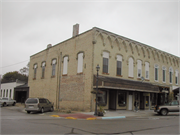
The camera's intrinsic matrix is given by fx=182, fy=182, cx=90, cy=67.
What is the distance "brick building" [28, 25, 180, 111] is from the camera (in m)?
20.8

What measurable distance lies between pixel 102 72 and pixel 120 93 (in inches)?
152

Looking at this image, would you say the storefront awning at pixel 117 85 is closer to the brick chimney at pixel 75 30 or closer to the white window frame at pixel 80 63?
the white window frame at pixel 80 63

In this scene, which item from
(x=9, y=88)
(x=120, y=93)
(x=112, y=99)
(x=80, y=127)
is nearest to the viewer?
(x=80, y=127)

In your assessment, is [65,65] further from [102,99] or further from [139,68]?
[139,68]

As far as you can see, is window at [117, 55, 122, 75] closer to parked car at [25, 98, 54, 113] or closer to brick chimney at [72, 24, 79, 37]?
brick chimney at [72, 24, 79, 37]

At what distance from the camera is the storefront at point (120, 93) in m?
19.5

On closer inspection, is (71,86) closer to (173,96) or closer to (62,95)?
(62,95)

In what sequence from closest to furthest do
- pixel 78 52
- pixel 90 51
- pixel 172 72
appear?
pixel 90 51, pixel 78 52, pixel 172 72

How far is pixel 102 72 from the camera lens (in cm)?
2112

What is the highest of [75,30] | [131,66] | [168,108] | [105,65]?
[75,30]

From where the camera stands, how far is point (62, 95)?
2467cm

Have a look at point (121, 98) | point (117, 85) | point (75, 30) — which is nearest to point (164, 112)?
point (121, 98)

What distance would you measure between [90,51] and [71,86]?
5.45 meters

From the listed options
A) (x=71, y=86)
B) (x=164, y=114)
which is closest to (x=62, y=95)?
(x=71, y=86)
